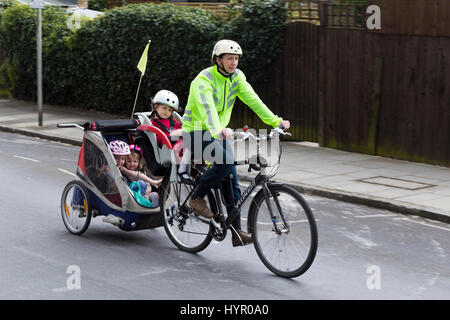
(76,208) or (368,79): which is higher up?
(368,79)

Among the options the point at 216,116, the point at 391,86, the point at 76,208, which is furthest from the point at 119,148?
the point at 391,86

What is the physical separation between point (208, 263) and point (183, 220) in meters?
0.58

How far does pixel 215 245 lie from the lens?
24.8 ft

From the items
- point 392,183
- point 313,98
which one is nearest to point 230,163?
point 392,183

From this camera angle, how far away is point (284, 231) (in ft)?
21.0

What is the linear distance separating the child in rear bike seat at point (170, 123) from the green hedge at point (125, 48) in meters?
7.11

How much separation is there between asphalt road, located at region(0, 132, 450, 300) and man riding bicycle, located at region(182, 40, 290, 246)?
54cm

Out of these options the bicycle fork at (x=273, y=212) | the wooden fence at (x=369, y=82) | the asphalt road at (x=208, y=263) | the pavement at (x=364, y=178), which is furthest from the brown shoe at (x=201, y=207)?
the wooden fence at (x=369, y=82)

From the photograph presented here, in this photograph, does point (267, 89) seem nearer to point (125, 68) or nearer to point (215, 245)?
point (125, 68)

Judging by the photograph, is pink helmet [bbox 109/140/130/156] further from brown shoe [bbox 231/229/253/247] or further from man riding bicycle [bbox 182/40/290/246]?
brown shoe [bbox 231/229/253/247]

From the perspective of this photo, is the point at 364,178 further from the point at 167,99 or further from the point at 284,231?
the point at 284,231

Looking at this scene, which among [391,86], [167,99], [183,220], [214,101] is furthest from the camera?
[391,86]

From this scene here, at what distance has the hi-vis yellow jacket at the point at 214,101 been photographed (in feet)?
21.6

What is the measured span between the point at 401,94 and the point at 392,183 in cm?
225
